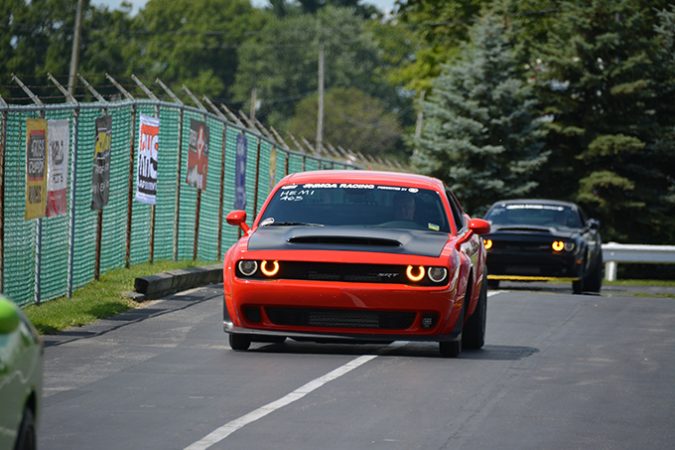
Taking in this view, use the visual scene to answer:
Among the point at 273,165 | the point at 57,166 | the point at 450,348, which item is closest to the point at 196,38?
the point at 273,165

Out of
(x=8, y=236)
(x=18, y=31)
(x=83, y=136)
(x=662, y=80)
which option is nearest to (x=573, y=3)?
(x=662, y=80)

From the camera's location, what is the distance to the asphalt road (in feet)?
32.6

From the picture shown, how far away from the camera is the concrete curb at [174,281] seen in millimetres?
20359

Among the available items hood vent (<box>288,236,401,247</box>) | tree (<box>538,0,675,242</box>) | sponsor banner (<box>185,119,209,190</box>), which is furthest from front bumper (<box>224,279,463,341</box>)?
tree (<box>538,0,675,242</box>)

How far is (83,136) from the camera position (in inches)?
846

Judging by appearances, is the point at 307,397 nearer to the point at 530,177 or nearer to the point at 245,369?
the point at 245,369

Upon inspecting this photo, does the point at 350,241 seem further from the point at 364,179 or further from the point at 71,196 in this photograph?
the point at 71,196

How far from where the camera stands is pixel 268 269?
47.3ft

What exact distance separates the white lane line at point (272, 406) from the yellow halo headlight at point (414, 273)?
70cm

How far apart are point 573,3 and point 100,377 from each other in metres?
37.5

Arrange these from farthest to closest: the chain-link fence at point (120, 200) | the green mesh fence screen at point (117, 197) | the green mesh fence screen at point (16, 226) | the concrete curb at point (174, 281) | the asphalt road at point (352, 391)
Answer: the green mesh fence screen at point (117, 197) → the concrete curb at point (174, 281) → the chain-link fence at point (120, 200) → the green mesh fence screen at point (16, 226) → the asphalt road at point (352, 391)

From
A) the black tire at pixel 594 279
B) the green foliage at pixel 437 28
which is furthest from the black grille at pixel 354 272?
the green foliage at pixel 437 28

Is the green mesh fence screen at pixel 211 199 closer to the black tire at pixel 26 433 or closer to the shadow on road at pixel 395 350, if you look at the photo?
the shadow on road at pixel 395 350

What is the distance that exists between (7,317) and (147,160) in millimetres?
17434
